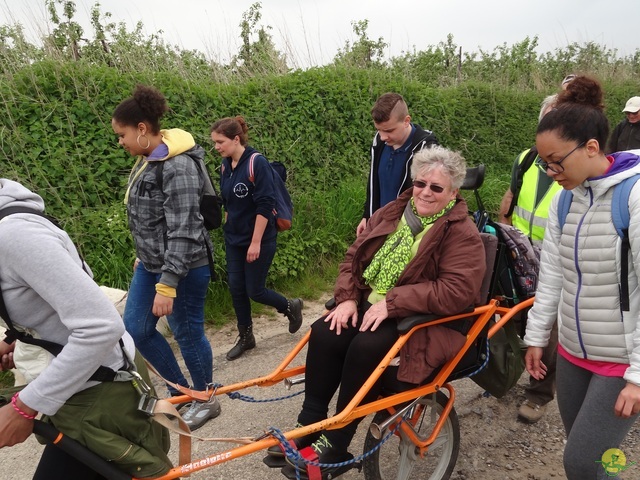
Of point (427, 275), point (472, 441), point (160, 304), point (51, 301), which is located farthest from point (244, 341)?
point (51, 301)

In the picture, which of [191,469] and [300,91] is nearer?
[191,469]

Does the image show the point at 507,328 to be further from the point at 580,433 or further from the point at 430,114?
the point at 430,114

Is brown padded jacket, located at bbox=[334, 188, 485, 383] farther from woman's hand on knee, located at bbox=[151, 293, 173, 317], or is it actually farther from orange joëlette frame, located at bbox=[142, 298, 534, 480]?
woman's hand on knee, located at bbox=[151, 293, 173, 317]

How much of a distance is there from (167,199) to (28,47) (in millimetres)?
4362

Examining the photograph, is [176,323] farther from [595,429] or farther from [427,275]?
[595,429]

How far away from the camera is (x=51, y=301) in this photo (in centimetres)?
153

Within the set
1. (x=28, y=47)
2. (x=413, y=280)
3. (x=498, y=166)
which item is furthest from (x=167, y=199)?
(x=498, y=166)

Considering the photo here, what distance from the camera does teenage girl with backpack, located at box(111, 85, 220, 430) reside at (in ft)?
10.1

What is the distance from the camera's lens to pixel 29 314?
1.62 metres

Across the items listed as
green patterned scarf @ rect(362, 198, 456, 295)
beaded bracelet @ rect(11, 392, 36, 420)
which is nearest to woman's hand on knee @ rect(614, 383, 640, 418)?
green patterned scarf @ rect(362, 198, 456, 295)

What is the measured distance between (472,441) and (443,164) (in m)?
1.84

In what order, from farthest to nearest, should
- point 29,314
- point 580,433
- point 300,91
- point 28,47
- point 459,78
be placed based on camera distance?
point 459,78
point 300,91
point 28,47
point 580,433
point 29,314

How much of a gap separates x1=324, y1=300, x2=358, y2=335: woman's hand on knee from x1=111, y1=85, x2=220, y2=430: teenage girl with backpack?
3.32 feet

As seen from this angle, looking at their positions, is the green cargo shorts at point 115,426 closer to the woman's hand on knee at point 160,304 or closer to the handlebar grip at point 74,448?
the handlebar grip at point 74,448
